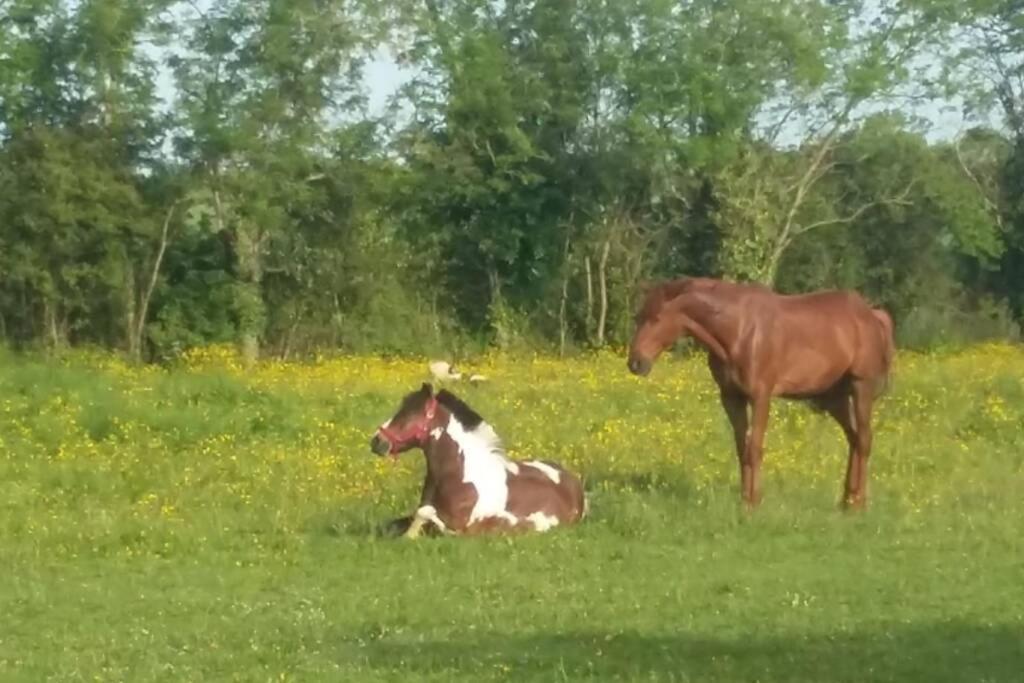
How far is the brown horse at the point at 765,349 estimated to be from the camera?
16.1 m

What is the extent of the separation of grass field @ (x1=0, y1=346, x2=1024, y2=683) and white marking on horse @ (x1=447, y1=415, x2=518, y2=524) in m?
0.59

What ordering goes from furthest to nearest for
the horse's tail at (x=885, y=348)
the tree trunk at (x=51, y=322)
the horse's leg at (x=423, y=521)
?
the tree trunk at (x=51, y=322), the horse's tail at (x=885, y=348), the horse's leg at (x=423, y=521)

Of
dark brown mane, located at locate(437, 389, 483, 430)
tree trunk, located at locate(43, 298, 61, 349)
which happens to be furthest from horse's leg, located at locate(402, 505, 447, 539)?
tree trunk, located at locate(43, 298, 61, 349)

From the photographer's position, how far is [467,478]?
14.6 metres

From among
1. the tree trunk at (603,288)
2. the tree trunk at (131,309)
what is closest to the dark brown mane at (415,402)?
the tree trunk at (131,309)

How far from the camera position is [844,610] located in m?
10.9

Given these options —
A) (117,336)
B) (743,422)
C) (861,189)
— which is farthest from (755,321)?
(861,189)

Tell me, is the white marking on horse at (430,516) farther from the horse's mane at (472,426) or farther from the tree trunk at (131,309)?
the tree trunk at (131,309)

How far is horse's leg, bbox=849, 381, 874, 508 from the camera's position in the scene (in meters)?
16.5

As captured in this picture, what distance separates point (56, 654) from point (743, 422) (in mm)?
8013

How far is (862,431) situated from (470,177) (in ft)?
91.6

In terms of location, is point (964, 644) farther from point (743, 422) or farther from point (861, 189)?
point (861, 189)

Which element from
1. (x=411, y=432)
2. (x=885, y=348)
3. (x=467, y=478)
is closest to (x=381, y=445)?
(x=411, y=432)

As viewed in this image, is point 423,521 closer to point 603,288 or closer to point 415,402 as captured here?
point 415,402
